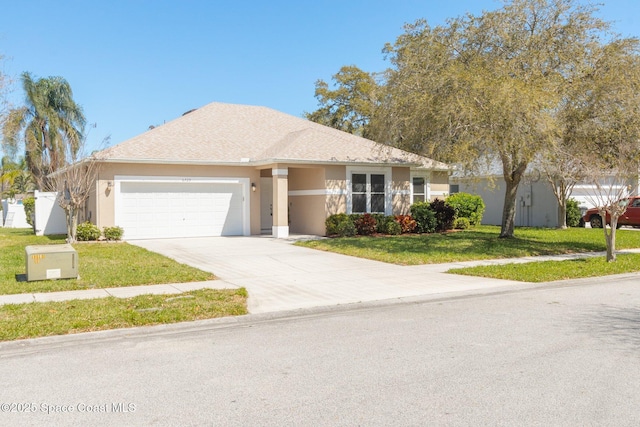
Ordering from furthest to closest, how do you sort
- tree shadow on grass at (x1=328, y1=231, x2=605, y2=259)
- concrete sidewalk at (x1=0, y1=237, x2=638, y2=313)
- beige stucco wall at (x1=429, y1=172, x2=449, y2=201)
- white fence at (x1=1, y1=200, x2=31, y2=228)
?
white fence at (x1=1, y1=200, x2=31, y2=228) → beige stucco wall at (x1=429, y1=172, x2=449, y2=201) → tree shadow on grass at (x1=328, y1=231, x2=605, y2=259) → concrete sidewalk at (x1=0, y1=237, x2=638, y2=313)

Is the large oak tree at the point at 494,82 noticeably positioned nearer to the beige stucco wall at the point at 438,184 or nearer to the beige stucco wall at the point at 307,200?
the beige stucco wall at the point at 307,200

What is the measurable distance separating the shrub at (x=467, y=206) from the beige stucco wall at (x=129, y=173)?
9.85 metres

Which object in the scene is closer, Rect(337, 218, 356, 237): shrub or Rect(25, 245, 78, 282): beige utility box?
Rect(25, 245, 78, 282): beige utility box

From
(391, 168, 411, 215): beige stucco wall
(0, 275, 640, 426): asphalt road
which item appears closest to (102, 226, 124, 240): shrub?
(391, 168, 411, 215): beige stucco wall

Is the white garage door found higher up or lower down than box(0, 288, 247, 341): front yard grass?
higher up

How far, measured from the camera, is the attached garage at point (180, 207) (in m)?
20.4

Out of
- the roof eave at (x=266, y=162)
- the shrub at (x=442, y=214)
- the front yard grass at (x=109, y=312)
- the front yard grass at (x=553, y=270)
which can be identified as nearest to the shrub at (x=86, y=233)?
the roof eave at (x=266, y=162)

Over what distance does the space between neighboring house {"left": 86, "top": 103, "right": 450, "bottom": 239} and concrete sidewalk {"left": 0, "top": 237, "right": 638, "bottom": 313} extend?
402 centimetres

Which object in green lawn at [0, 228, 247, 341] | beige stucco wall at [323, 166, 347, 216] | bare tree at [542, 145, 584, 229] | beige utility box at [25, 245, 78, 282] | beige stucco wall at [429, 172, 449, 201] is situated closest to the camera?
Result: green lawn at [0, 228, 247, 341]

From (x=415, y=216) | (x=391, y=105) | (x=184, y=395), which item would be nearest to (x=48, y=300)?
(x=184, y=395)

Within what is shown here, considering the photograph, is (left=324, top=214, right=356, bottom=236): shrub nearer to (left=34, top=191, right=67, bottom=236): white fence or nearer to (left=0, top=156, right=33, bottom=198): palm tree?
(left=34, top=191, right=67, bottom=236): white fence

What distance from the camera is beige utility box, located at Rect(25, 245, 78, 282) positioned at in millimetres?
10500

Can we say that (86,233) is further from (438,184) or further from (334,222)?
(438,184)

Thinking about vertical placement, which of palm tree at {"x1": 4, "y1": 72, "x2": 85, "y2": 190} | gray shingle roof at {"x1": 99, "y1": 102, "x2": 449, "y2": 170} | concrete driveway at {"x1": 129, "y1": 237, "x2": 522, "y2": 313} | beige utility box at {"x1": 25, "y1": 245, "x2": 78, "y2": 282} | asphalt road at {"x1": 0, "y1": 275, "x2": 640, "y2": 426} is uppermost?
palm tree at {"x1": 4, "y1": 72, "x2": 85, "y2": 190}
